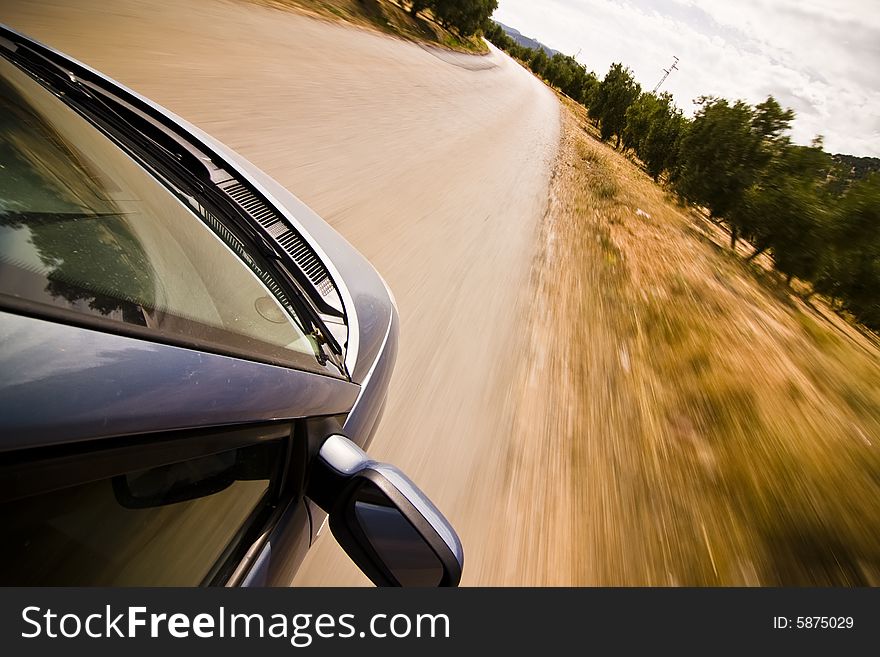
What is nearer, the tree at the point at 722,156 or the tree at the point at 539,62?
the tree at the point at 722,156

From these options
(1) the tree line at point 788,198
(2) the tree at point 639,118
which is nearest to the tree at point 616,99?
(2) the tree at point 639,118

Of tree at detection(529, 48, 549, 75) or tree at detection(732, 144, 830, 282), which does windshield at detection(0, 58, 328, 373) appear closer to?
tree at detection(732, 144, 830, 282)

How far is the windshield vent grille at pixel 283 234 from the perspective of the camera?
187 centimetres

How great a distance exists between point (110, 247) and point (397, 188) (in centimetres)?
523

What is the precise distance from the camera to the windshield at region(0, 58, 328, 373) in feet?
2.89

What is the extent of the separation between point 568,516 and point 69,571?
2410 mm

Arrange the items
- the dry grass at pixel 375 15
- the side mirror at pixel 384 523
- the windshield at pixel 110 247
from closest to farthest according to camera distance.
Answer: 1. the windshield at pixel 110 247
2. the side mirror at pixel 384 523
3. the dry grass at pixel 375 15

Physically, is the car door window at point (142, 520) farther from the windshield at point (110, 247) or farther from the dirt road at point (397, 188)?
the dirt road at point (397, 188)

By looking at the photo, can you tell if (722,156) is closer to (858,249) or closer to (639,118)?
(858,249)

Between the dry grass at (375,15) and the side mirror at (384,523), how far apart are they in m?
15.4

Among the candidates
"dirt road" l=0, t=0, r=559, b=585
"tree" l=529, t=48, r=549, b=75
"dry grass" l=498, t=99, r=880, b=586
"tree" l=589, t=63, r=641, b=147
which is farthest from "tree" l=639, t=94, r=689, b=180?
"tree" l=529, t=48, r=549, b=75

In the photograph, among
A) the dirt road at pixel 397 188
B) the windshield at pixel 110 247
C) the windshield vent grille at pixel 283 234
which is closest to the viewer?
the windshield at pixel 110 247

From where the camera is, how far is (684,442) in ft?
11.2

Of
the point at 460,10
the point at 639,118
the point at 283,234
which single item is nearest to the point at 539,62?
the point at 639,118
